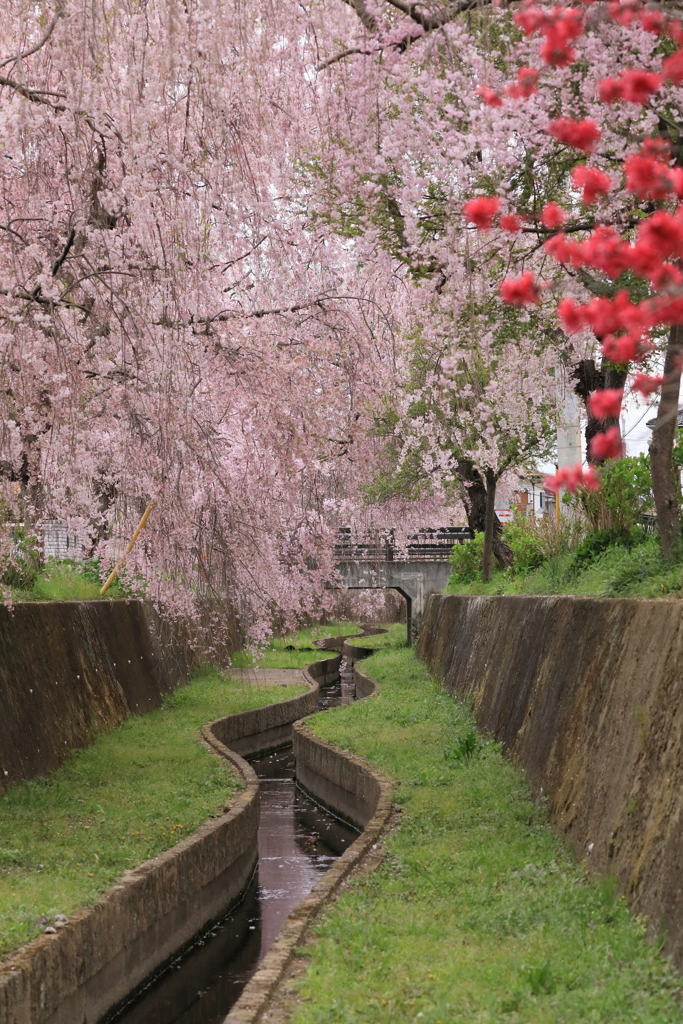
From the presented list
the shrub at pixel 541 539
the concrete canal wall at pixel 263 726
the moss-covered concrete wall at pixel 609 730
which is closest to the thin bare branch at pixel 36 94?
the moss-covered concrete wall at pixel 609 730

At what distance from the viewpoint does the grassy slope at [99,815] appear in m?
9.14

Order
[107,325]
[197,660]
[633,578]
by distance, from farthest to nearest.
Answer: [197,660], [633,578], [107,325]

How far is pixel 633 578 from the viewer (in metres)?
11.3

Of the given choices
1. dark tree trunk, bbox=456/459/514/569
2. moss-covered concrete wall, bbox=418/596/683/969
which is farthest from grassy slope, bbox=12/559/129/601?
dark tree trunk, bbox=456/459/514/569

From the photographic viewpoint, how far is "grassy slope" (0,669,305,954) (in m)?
9.14

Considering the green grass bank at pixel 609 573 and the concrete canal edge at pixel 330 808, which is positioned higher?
the green grass bank at pixel 609 573

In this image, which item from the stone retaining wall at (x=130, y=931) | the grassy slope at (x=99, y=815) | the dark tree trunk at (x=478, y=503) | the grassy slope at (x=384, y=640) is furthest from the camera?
the grassy slope at (x=384, y=640)

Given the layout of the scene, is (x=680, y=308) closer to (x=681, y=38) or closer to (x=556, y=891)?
(x=681, y=38)

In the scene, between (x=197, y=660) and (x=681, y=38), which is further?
(x=197, y=660)

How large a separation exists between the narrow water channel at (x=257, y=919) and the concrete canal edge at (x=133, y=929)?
0.55 feet

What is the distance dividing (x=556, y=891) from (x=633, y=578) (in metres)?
3.97

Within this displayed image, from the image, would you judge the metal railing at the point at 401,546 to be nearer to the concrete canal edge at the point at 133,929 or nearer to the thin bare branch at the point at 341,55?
the concrete canal edge at the point at 133,929

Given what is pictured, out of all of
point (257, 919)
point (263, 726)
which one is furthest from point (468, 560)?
point (257, 919)

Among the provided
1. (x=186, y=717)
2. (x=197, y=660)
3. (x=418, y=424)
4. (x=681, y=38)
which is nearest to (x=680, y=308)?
(x=681, y=38)
